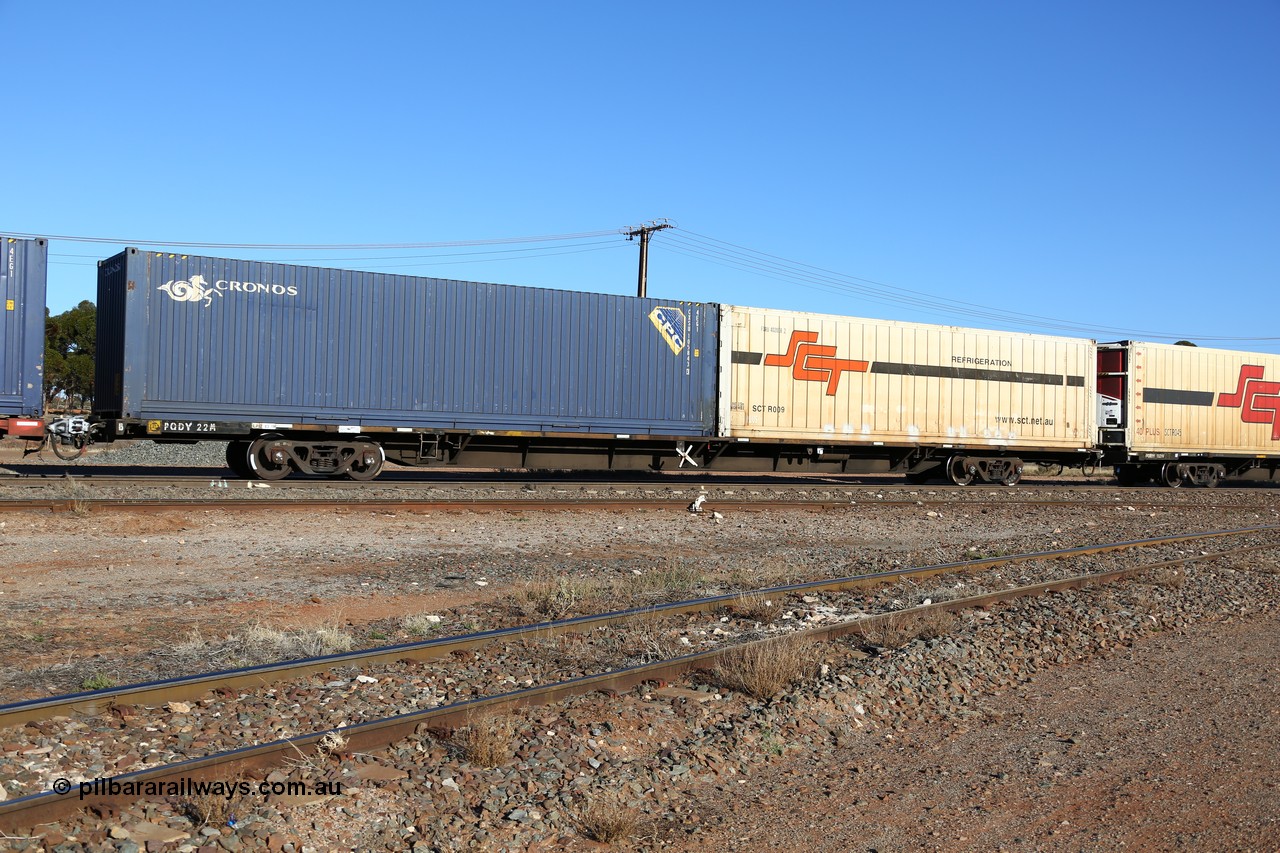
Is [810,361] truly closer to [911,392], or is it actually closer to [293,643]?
[911,392]

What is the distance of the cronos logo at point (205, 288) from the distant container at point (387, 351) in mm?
17

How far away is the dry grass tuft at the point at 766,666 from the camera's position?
592 centimetres

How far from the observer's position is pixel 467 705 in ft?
16.8

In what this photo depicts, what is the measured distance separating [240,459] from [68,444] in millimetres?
2692

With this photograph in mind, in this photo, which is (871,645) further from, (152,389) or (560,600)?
(152,389)

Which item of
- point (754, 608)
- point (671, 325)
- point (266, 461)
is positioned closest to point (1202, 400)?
point (671, 325)

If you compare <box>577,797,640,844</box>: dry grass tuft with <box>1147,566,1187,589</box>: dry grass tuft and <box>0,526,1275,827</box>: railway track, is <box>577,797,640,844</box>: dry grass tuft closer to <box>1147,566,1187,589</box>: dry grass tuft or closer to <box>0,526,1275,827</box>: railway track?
<box>0,526,1275,827</box>: railway track

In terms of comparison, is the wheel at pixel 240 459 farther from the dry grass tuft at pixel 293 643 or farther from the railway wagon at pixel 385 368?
the dry grass tuft at pixel 293 643

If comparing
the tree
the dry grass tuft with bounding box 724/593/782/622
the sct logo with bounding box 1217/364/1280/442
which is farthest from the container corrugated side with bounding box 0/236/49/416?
the tree

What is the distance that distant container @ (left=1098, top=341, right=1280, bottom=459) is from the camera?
24.3 metres

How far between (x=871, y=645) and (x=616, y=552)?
5225 millimetres

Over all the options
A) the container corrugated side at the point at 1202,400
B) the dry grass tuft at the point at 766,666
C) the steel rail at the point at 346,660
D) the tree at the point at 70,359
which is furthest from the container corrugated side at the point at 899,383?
the tree at the point at 70,359

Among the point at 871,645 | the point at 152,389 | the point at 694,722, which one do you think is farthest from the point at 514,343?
the point at 694,722

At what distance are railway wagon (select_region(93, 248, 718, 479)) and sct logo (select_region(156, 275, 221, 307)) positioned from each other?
0.9 inches
